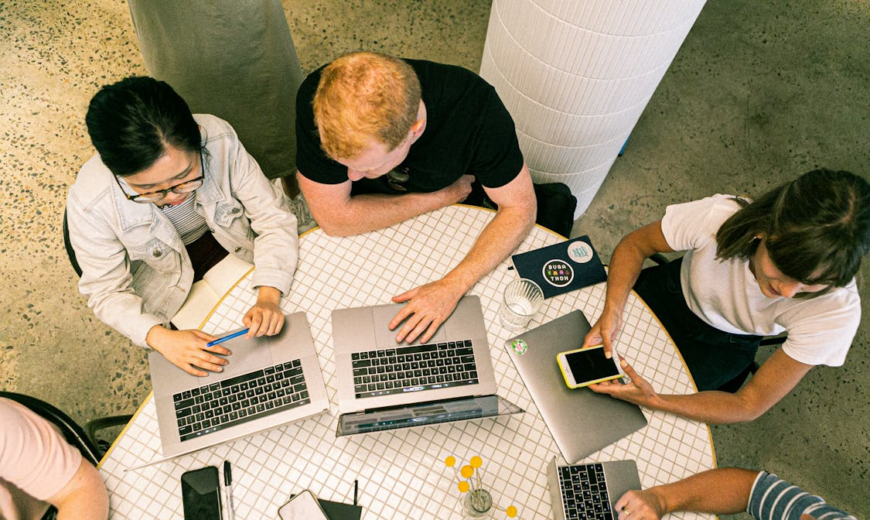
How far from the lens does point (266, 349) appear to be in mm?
1363

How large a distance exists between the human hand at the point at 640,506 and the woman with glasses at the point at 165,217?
0.91 metres

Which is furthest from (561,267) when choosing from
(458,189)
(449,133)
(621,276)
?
(449,133)

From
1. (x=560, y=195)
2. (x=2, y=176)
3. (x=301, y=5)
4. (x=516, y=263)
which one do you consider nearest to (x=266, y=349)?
(x=516, y=263)

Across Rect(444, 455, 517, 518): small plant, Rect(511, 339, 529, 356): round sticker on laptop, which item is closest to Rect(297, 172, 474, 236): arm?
Rect(511, 339, 529, 356): round sticker on laptop

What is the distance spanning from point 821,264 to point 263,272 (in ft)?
4.24

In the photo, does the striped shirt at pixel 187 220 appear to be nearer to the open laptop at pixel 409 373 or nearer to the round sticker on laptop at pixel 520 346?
the open laptop at pixel 409 373

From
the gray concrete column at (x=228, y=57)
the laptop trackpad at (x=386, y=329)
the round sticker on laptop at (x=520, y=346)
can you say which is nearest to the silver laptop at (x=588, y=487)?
the round sticker on laptop at (x=520, y=346)

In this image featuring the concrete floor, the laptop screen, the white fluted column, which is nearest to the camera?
the laptop screen

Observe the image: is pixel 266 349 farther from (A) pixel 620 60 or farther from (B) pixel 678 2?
(B) pixel 678 2

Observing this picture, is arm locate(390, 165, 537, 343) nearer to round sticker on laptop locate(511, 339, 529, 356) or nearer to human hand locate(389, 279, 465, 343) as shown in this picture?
human hand locate(389, 279, 465, 343)

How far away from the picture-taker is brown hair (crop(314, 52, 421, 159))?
47.7 inches

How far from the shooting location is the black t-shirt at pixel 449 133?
1418 mm

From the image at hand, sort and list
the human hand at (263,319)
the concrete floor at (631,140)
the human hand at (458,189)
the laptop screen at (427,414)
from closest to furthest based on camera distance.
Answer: the laptop screen at (427,414) → the human hand at (263,319) → the human hand at (458,189) → the concrete floor at (631,140)

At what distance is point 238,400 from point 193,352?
159 mm
